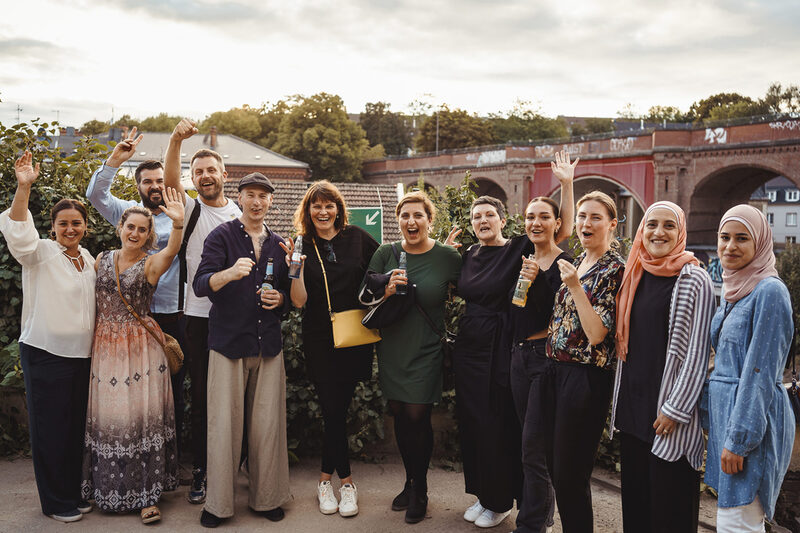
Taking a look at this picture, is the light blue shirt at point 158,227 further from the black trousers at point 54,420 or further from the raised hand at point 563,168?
the raised hand at point 563,168

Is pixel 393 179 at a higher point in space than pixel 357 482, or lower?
higher

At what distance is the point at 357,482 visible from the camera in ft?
15.7

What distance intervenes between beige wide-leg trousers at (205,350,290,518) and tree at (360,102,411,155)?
69328 millimetres

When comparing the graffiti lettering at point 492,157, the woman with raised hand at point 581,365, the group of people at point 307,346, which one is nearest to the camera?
the woman with raised hand at point 581,365

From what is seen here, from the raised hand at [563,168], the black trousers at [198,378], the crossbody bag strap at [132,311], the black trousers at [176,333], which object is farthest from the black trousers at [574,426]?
the black trousers at [176,333]

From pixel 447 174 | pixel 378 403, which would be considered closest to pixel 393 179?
pixel 447 174

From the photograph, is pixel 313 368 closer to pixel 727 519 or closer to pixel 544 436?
pixel 544 436

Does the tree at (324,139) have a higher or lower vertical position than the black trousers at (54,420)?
higher

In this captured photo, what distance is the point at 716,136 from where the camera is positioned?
3262 cm

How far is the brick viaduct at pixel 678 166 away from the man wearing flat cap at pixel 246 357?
940 inches

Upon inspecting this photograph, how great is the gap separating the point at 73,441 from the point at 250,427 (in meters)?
1.15

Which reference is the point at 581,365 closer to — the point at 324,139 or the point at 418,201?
the point at 418,201

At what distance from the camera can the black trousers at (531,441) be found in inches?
138

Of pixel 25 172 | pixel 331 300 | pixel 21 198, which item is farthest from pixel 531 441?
pixel 25 172
